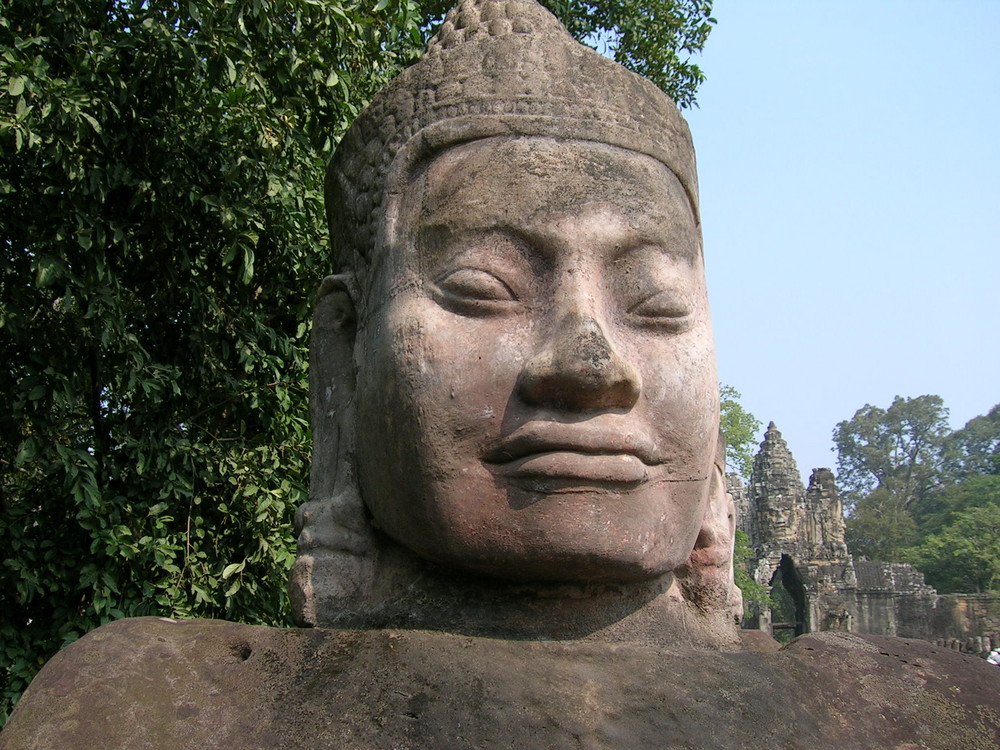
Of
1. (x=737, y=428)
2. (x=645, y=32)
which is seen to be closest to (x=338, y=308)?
(x=645, y=32)

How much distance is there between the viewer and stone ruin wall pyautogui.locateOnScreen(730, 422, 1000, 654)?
26.9 meters

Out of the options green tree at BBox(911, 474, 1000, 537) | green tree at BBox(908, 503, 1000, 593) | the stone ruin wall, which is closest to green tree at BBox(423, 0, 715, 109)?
the stone ruin wall

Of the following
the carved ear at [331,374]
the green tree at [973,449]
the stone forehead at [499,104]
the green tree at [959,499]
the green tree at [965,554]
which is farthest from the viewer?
the green tree at [973,449]

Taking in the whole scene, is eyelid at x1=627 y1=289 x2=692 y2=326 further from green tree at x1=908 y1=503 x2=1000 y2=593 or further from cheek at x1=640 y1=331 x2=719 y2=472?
green tree at x1=908 y1=503 x2=1000 y2=593

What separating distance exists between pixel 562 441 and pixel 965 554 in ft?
125

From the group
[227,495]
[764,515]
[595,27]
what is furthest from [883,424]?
[227,495]

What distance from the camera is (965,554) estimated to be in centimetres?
3631

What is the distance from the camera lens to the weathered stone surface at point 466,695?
7.35ft

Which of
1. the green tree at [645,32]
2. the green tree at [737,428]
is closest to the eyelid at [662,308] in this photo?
the green tree at [645,32]

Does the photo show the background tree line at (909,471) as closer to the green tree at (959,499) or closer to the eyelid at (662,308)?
the green tree at (959,499)

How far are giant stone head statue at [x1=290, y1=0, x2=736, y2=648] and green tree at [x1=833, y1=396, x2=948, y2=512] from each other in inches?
2189

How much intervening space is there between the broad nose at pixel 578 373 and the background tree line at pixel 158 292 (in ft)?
9.75

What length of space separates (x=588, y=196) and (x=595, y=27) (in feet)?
22.2

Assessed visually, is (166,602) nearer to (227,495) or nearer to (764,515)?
(227,495)
